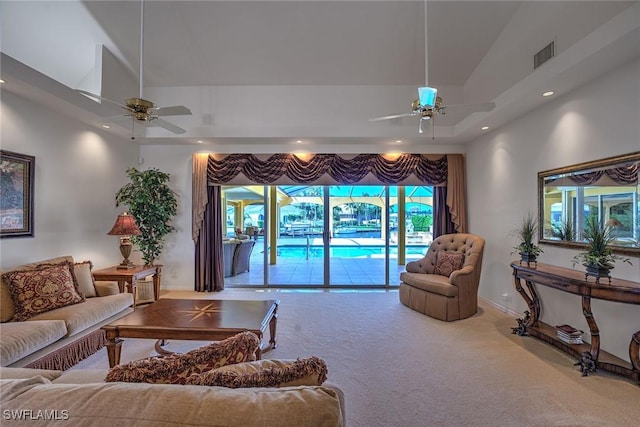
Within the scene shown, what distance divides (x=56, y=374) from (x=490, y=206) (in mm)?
5065

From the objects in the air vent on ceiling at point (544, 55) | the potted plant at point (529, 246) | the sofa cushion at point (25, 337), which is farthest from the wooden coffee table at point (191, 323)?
the air vent on ceiling at point (544, 55)

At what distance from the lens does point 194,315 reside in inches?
105

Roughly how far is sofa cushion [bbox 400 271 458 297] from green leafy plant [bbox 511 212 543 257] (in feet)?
2.98

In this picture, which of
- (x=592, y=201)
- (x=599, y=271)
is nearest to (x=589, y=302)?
(x=599, y=271)

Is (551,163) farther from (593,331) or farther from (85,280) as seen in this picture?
(85,280)

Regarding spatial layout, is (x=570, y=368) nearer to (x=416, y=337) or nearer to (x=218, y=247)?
(x=416, y=337)

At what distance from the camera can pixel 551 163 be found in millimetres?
3379

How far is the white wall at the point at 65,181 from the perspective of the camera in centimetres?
318

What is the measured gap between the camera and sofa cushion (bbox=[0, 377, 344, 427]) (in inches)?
30.9

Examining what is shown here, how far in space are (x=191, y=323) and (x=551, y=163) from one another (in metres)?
4.10

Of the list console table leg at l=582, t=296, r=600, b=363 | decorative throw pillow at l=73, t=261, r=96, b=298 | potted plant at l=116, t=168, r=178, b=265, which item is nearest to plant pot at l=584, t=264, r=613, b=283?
console table leg at l=582, t=296, r=600, b=363

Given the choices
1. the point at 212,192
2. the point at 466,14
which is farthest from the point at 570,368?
the point at 212,192

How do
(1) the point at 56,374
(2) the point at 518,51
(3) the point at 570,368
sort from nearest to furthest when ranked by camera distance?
(1) the point at 56,374 < (3) the point at 570,368 < (2) the point at 518,51

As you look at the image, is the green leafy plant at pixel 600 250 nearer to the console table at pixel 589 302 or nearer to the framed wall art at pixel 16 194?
the console table at pixel 589 302
